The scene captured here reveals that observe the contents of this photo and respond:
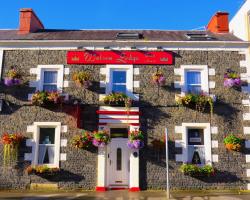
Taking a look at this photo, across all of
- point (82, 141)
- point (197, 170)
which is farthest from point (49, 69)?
point (197, 170)

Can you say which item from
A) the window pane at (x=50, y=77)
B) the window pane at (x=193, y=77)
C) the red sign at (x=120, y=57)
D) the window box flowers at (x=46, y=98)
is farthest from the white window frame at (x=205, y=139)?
the window pane at (x=50, y=77)

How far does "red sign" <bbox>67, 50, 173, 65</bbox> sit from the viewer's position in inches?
548

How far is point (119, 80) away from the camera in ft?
45.7

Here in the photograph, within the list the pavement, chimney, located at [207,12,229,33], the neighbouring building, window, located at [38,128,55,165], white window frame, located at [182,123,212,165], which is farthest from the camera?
chimney, located at [207,12,229,33]

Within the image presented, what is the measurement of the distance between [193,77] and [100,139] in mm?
4569

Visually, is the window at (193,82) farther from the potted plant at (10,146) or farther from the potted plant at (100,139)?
the potted plant at (10,146)

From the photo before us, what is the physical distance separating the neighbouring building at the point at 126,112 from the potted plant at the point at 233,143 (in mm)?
247

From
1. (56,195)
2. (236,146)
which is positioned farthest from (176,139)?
(56,195)

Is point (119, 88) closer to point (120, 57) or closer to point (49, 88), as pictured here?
point (120, 57)

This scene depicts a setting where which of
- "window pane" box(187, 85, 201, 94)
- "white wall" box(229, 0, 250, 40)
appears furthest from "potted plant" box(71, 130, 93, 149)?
"white wall" box(229, 0, 250, 40)

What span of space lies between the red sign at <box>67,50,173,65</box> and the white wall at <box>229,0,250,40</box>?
3419mm

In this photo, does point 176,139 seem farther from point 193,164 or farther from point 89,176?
point 89,176

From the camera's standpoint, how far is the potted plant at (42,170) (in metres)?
12.7

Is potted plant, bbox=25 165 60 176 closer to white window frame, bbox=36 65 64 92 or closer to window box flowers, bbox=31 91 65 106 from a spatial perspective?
window box flowers, bbox=31 91 65 106
